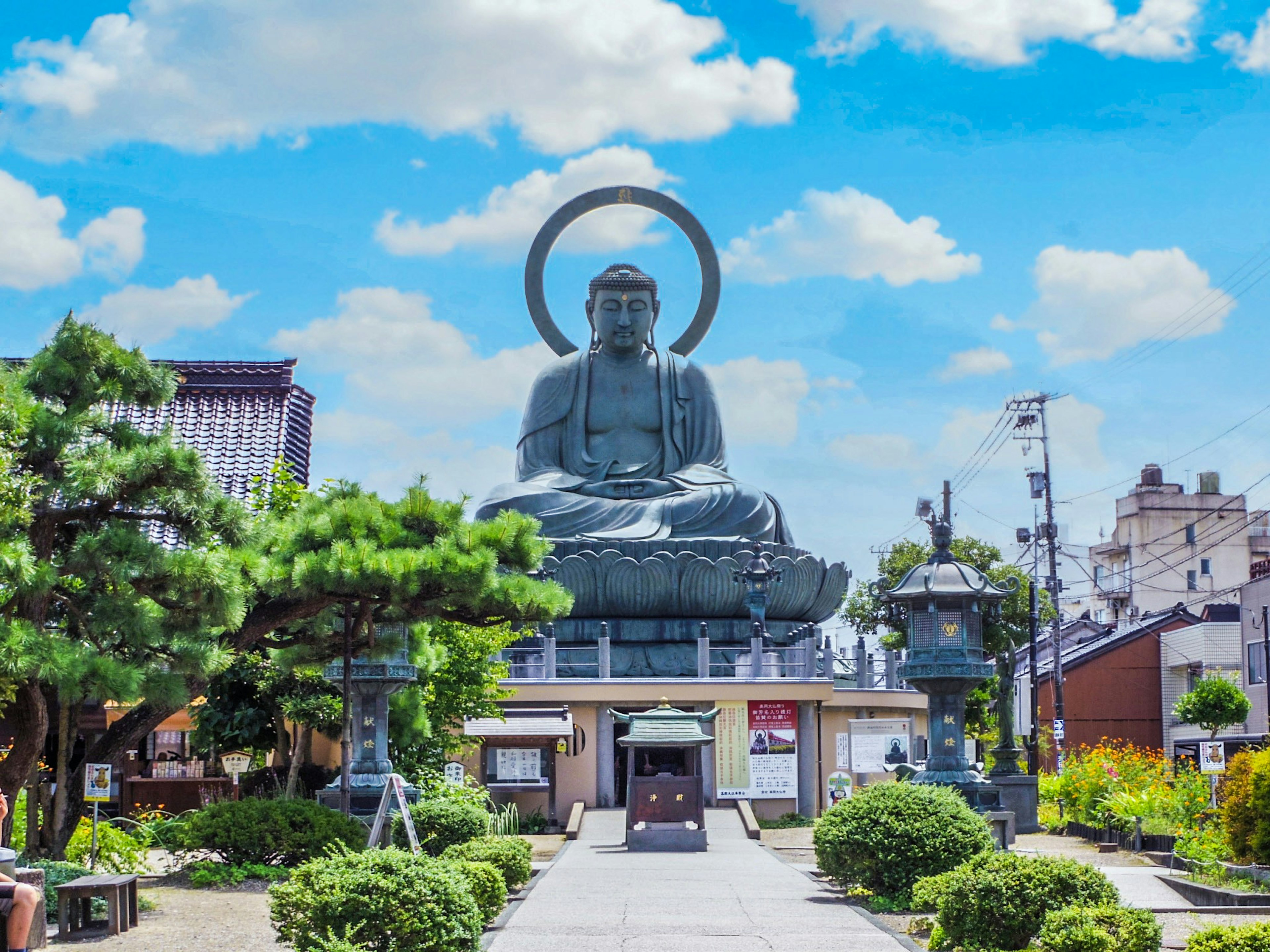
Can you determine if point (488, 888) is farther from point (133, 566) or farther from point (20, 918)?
point (20, 918)

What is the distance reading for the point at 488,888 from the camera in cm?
1095

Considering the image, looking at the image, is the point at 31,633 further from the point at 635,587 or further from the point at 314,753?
the point at 635,587

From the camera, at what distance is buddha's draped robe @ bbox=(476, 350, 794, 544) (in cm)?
2923

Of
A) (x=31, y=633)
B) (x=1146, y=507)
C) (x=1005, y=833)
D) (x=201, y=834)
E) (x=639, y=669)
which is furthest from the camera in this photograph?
(x=1146, y=507)

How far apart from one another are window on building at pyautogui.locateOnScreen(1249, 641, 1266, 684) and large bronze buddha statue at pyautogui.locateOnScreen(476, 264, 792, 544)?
34.7ft

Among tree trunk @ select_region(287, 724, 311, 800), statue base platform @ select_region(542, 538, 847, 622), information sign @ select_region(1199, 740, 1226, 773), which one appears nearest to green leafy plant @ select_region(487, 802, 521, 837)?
tree trunk @ select_region(287, 724, 311, 800)

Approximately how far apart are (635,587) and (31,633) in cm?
1752

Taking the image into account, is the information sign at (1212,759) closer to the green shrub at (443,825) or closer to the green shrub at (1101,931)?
the green shrub at (443,825)

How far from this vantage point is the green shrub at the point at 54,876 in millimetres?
11039

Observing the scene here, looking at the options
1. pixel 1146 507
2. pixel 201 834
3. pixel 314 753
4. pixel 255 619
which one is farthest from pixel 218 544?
pixel 1146 507

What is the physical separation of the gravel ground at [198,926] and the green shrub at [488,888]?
131 cm

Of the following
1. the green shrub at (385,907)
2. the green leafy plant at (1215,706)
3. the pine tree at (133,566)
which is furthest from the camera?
the green leafy plant at (1215,706)

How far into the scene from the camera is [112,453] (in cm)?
1182

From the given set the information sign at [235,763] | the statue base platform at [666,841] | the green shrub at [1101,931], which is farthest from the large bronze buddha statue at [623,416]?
the green shrub at [1101,931]
